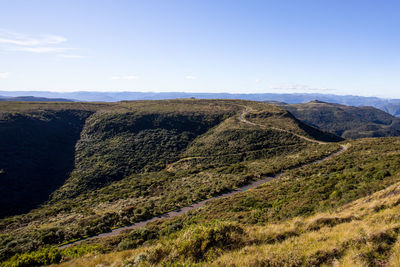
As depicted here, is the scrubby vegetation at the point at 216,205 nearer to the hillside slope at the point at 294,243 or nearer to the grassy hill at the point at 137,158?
the hillside slope at the point at 294,243

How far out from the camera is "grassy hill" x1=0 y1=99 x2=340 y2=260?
66.4ft

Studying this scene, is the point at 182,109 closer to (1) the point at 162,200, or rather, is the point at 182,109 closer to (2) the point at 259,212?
(1) the point at 162,200

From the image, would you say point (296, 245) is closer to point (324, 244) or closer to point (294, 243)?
point (294, 243)

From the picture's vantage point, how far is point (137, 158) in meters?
47.2

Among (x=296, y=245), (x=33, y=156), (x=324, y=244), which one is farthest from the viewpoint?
(x=33, y=156)

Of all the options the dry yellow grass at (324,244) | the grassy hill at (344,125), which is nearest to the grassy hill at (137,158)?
the dry yellow grass at (324,244)

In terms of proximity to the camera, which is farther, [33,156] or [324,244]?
[33,156]

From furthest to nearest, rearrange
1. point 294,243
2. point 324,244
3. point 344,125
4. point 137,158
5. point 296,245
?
point 344,125
point 137,158
point 294,243
point 296,245
point 324,244

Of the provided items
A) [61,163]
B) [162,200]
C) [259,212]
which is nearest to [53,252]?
[259,212]

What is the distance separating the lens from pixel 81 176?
40.1 meters

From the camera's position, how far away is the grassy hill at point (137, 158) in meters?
20.2

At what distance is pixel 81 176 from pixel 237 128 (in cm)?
3839

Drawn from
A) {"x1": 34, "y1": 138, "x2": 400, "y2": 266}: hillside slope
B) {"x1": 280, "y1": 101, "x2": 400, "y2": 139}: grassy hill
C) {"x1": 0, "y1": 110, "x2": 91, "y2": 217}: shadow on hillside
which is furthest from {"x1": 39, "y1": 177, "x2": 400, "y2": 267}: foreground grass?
{"x1": 280, "y1": 101, "x2": 400, "y2": 139}: grassy hill

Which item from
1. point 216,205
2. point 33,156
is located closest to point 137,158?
point 33,156
